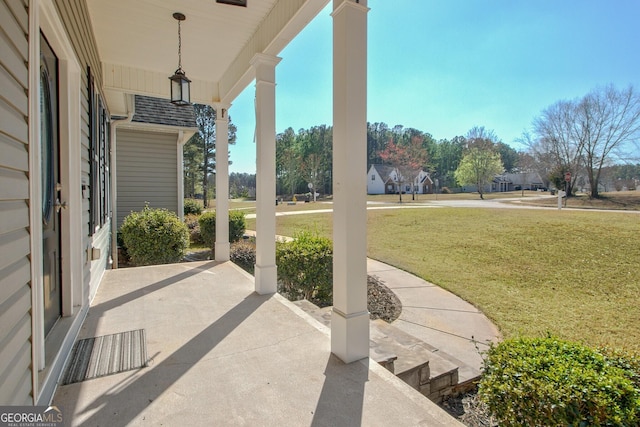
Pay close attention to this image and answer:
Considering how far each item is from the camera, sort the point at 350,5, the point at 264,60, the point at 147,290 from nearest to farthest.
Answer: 1. the point at 350,5
2. the point at 264,60
3. the point at 147,290

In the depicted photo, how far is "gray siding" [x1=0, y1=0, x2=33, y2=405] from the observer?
118 centimetres

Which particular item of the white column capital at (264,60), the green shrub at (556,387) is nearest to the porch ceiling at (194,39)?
the white column capital at (264,60)

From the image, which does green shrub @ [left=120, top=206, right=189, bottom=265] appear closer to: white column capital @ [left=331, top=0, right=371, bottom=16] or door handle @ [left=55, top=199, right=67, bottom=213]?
door handle @ [left=55, top=199, right=67, bottom=213]

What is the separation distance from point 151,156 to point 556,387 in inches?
347

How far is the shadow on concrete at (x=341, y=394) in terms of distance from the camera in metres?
1.68

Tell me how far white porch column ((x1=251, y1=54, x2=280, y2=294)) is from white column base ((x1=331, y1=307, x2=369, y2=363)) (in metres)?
1.57

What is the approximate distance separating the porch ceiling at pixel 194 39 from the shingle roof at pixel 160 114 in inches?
91.3

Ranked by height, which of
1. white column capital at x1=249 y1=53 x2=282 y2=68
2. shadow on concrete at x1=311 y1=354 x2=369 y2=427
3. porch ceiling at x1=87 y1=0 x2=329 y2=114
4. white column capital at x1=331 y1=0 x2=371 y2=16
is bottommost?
shadow on concrete at x1=311 y1=354 x2=369 y2=427

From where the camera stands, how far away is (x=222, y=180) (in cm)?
534

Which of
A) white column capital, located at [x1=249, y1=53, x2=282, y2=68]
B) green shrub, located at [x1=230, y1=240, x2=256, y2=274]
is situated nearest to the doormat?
A: white column capital, located at [x1=249, y1=53, x2=282, y2=68]

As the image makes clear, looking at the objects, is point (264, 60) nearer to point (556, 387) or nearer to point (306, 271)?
point (306, 271)

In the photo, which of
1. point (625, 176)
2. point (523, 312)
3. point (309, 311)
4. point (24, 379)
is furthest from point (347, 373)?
point (625, 176)

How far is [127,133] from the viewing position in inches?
310

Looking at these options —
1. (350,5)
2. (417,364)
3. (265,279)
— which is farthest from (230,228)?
(350,5)
